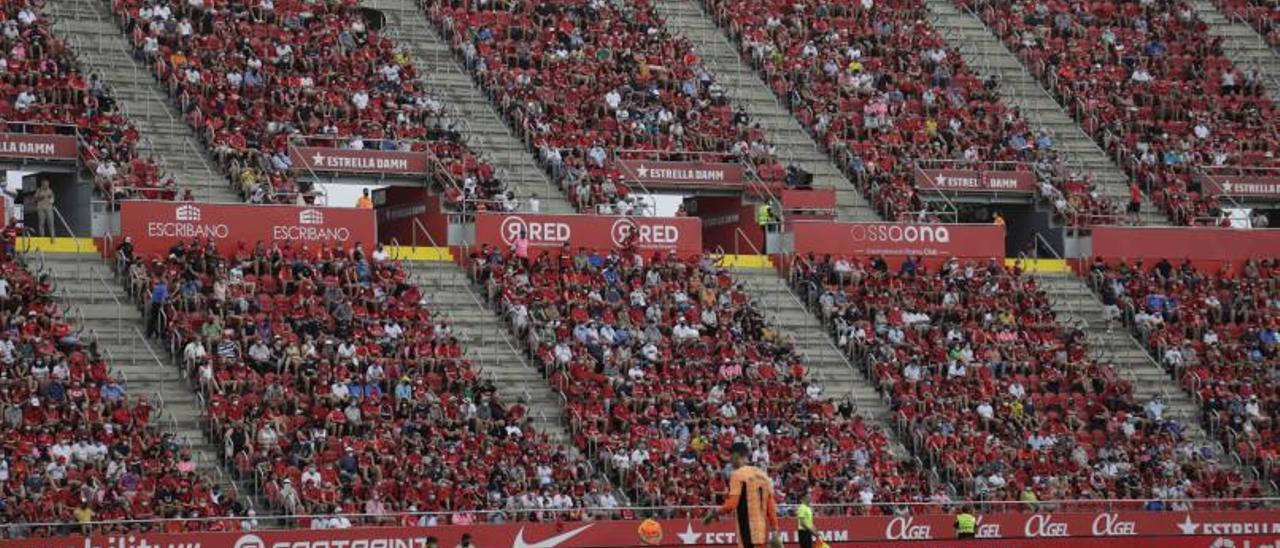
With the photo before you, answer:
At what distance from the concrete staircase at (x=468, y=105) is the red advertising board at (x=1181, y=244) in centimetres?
1153

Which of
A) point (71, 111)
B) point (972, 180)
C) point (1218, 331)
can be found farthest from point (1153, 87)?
point (71, 111)

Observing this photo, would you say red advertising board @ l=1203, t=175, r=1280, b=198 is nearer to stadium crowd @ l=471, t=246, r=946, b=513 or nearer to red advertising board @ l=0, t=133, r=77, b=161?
stadium crowd @ l=471, t=246, r=946, b=513

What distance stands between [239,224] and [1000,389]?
13.9 metres

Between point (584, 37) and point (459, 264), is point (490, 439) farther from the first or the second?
point (584, 37)

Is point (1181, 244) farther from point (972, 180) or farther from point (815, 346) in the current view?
point (815, 346)

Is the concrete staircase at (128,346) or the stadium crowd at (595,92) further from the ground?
the stadium crowd at (595,92)

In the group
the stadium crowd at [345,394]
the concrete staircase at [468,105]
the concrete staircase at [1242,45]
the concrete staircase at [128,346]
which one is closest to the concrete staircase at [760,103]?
the concrete staircase at [468,105]

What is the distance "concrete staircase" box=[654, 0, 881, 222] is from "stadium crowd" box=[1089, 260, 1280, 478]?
5204 millimetres

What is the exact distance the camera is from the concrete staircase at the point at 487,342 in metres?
45.3

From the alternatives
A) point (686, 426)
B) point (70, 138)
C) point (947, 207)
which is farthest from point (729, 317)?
point (70, 138)

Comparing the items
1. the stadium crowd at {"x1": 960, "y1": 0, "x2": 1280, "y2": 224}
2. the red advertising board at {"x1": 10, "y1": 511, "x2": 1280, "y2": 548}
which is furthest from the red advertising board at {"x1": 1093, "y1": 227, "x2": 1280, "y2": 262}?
the red advertising board at {"x1": 10, "y1": 511, "x2": 1280, "y2": 548}

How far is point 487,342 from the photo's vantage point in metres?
47.1

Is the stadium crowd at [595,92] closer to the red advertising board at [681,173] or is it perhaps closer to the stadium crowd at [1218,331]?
the red advertising board at [681,173]

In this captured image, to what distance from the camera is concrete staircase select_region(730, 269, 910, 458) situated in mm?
48125
